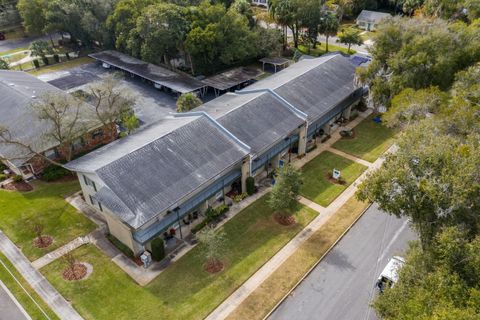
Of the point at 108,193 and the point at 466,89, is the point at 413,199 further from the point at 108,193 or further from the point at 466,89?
the point at 108,193

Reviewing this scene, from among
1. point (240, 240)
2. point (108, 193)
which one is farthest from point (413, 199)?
point (108, 193)

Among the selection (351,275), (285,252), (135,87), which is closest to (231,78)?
(135,87)

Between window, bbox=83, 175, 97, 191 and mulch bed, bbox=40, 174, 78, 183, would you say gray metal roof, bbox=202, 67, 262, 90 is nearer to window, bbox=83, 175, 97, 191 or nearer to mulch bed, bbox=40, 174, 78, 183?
mulch bed, bbox=40, 174, 78, 183

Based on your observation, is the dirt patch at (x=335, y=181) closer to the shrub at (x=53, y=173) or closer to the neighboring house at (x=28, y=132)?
the neighboring house at (x=28, y=132)

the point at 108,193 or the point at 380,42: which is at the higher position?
the point at 380,42

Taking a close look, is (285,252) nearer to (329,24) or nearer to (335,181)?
(335,181)

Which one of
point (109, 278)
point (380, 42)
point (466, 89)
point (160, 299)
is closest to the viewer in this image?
point (160, 299)
